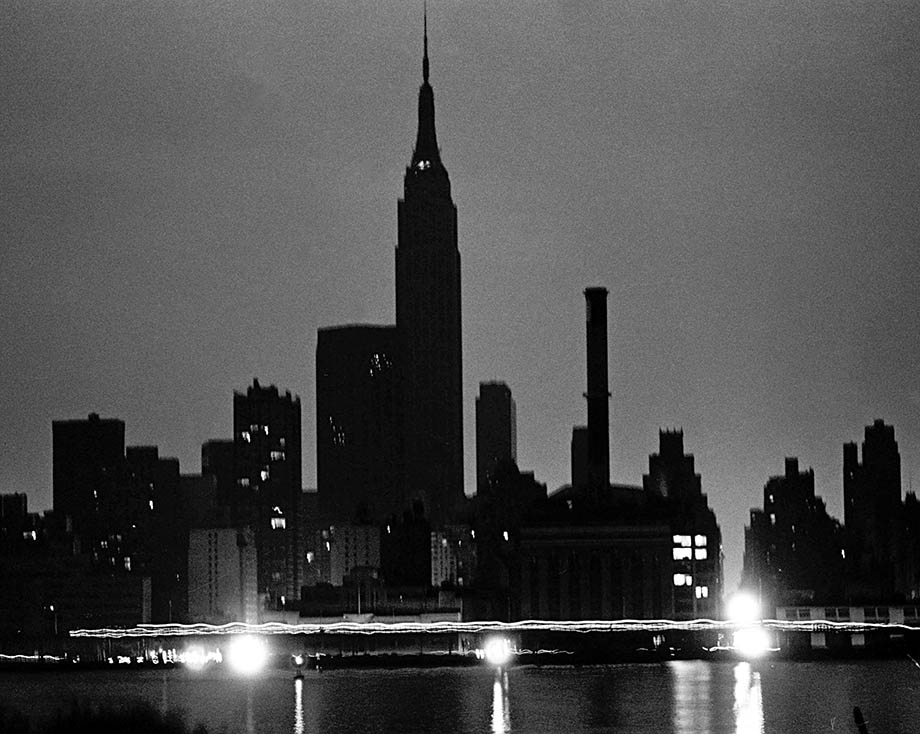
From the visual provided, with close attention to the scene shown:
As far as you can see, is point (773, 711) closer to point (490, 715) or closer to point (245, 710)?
point (490, 715)

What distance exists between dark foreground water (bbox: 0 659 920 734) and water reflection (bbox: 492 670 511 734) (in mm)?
140

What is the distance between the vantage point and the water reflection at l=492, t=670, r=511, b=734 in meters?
121

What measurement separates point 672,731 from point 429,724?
50.1 ft

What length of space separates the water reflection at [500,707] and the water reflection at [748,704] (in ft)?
42.1

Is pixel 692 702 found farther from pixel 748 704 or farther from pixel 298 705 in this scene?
pixel 298 705

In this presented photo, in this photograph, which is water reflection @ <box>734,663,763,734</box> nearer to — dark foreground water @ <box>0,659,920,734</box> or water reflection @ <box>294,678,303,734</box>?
dark foreground water @ <box>0,659,920,734</box>

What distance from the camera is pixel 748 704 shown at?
460ft

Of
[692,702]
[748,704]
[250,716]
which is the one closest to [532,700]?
[692,702]

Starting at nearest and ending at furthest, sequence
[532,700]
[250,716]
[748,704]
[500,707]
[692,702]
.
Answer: [250,716] → [748,704] → [500,707] → [692,702] → [532,700]

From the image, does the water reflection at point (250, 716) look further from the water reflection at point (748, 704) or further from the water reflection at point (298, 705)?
the water reflection at point (748, 704)

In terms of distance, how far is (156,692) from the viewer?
550 ft

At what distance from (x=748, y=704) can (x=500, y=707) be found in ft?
51.9

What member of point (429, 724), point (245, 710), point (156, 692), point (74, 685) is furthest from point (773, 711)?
point (74, 685)

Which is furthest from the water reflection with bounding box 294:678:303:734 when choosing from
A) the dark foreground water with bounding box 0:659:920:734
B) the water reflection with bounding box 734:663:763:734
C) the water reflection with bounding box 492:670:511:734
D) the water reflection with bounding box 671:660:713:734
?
the water reflection with bounding box 734:663:763:734
